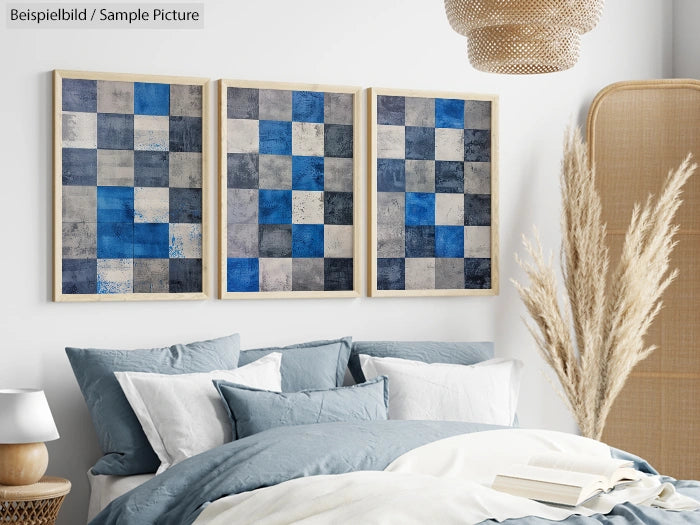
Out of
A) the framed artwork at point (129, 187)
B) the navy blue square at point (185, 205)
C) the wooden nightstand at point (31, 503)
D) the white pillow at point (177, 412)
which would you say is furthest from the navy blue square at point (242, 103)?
the wooden nightstand at point (31, 503)

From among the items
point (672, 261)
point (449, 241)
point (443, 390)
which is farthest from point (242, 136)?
point (672, 261)

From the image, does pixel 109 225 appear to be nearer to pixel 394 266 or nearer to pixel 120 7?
pixel 120 7

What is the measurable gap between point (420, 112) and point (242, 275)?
1073mm

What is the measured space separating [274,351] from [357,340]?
1.60 ft

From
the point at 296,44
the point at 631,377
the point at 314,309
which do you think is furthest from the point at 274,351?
the point at 631,377

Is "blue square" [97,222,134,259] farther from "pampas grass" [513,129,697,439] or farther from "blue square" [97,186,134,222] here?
"pampas grass" [513,129,697,439]

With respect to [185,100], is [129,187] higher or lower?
lower

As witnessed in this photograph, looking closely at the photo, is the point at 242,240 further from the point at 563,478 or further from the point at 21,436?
the point at 563,478

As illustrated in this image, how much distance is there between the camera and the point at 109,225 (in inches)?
150

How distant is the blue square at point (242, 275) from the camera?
13.0 ft

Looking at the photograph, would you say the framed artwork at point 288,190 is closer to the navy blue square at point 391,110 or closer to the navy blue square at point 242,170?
the navy blue square at point 242,170

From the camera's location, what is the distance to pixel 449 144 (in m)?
4.30

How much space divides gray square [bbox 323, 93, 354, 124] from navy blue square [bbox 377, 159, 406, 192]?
0.24 m

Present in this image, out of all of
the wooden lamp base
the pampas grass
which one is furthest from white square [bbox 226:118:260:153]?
the wooden lamp base
